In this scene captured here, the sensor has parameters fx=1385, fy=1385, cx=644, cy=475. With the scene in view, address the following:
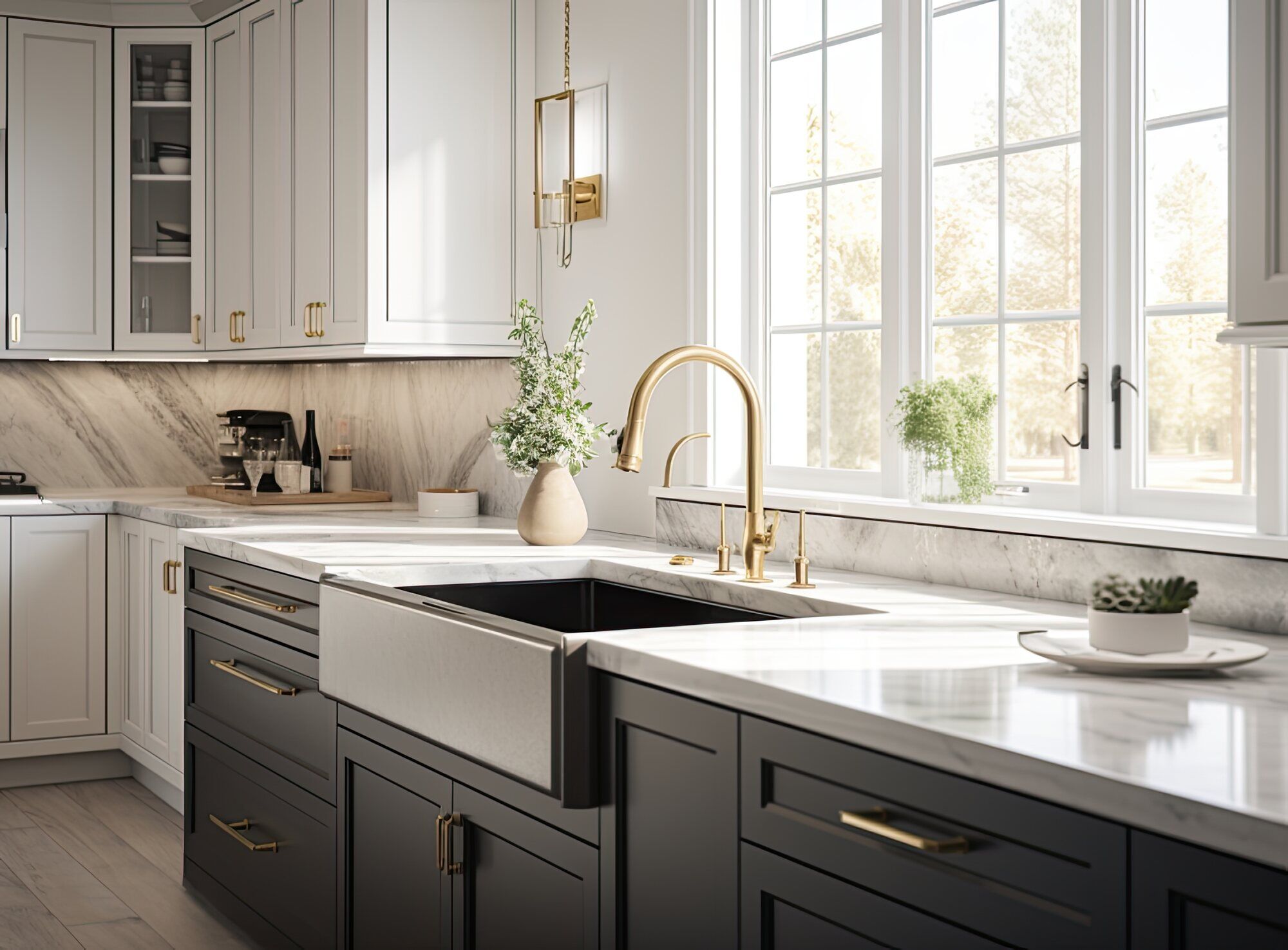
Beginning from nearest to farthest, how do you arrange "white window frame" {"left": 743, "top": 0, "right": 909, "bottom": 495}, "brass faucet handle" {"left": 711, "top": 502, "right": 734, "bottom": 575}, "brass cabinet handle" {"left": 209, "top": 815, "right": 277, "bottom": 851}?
1. "brass faucet handle" {"left": 711, "top": 502, "right": 734, "bottom": 575}
2. "white window frame" {"left": 743, "top": 0, "right": 909, "bottom": 495}
3. "brass cabinet handle" {"left": 209, "top": 815, "right": 277, "bottom": 851}

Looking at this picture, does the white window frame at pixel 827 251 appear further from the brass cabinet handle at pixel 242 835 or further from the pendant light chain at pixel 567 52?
the brass cabinet handle at pixel 242 835

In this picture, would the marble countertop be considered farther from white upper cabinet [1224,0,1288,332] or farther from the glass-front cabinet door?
the glass-front cabinet door

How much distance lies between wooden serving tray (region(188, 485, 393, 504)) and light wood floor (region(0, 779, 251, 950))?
95cm

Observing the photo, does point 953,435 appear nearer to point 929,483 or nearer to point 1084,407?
point 929,483

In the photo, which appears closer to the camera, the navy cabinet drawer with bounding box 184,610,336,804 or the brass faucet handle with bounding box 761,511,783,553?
the brass faucet handle with bounding box 761,511,783,553

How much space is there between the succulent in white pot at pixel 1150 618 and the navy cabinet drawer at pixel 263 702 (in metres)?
1.54

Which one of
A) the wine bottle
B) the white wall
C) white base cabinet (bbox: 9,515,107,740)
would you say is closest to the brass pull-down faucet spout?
the white wall

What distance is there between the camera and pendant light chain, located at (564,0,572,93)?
11.7ft

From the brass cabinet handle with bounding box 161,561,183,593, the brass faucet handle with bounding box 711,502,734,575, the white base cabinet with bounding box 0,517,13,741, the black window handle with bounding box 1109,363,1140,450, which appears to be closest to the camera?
the black window handle with bounding box 1109,363,1140,450

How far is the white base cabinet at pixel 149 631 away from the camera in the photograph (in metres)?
3.96

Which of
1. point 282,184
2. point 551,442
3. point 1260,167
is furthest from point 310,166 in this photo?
point 1260,167

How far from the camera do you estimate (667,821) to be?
1740 mm

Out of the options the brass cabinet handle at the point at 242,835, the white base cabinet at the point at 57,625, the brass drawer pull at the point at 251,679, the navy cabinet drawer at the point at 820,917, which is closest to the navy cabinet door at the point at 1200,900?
the navy cabinet drawer at the point at 820,917

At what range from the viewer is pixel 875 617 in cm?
203
